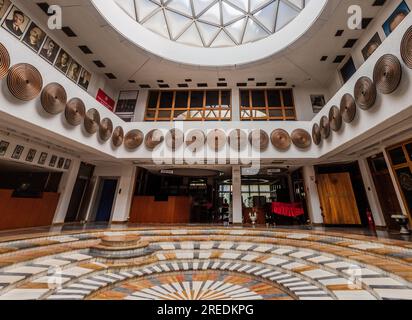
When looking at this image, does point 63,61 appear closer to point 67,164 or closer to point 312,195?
point 67,164

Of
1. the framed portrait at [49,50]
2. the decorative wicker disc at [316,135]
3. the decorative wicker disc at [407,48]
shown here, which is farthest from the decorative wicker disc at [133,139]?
the decorative wicker disc at [407,48]

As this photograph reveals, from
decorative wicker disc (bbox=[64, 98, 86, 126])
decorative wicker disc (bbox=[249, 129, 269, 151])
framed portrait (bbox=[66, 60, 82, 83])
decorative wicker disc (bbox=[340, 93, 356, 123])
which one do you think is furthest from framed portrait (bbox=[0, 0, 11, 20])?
decorative wicker disc (bbox=[340, 93, 356, 123])

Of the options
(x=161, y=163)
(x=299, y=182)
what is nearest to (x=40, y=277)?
(x=161, y=163)

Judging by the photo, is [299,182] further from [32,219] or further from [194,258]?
[32,219]

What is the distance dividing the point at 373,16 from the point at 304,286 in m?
10.8

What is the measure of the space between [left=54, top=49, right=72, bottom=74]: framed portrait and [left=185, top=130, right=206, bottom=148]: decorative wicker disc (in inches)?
277

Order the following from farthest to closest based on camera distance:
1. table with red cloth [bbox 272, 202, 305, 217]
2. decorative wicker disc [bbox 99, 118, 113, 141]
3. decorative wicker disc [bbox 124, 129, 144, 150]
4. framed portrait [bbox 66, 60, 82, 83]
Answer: decorative wicker disc [bbox 124, 129, 144, 150]
table with red cloth [bbox 272, 202, 305, 217]
framed portrait [bbox 66, 60, 82, 83]
decorative wicker disc [bbox 99, 118, 113, 141]

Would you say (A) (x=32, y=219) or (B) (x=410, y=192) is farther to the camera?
(A) (x=32, y=219)

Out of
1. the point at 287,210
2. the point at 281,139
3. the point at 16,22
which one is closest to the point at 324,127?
the point at 281,139

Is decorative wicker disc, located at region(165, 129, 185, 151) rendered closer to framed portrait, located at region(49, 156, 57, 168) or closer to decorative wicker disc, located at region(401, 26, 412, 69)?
framed portrait, located at region(49, 156, 57, 168)

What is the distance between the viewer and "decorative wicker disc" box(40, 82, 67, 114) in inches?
249

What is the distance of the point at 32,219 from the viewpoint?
8578 mm

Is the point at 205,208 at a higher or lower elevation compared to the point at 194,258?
higher

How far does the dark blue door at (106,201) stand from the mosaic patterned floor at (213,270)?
5657mm
